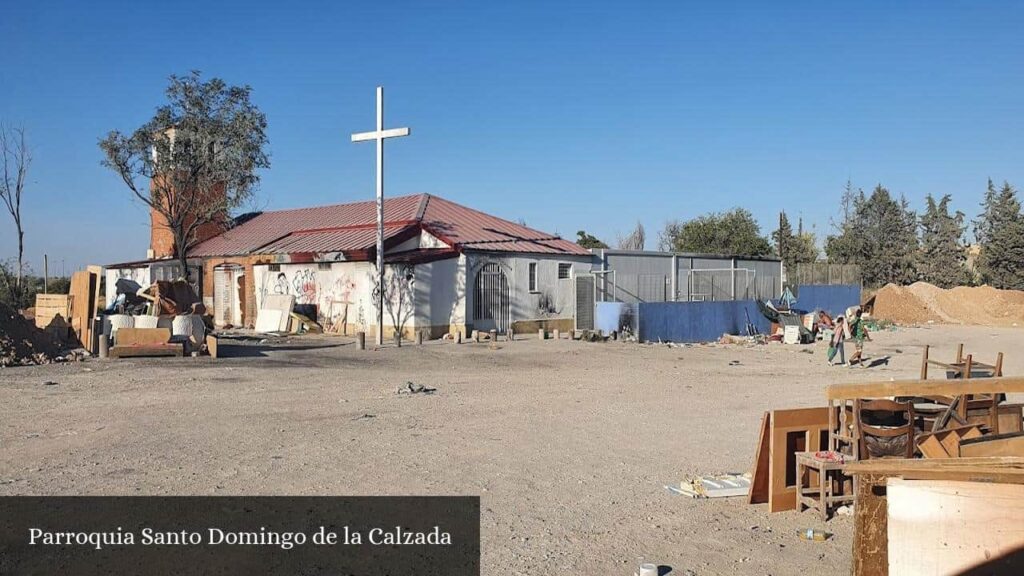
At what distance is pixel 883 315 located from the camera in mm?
45094

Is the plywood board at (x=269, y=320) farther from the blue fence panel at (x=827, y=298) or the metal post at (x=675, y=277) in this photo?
the blue fence panel at (x=827, y=298)

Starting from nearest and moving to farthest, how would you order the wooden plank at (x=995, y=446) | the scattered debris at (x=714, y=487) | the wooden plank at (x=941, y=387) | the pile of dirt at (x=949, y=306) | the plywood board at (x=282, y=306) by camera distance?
the wooden plank at (x=941, y=387) → the wooden plank at (x=995, y=446) → the scattered debris at (x=714, y=487) → the plywood board at (x=282, y=306) → the pile of dirt at (x=949, y=306)

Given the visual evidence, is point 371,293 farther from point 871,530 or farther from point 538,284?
point 871,530

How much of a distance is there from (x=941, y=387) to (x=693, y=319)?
22826 millimetres

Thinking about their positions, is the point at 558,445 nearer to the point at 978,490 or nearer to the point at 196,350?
the point at 978,490

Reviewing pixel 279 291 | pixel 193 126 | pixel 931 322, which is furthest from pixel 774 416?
pixel 931 322

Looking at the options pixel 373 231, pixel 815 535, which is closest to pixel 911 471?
pixel 815 535

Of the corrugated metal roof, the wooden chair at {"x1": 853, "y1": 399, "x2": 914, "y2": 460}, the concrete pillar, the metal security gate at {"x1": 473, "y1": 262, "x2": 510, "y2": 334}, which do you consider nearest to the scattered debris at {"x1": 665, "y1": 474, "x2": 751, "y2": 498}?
the wooden chair at {"x1": 853, "y1": 399, "x2": 914, "y2": 460}

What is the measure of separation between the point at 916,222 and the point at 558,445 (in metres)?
69.3

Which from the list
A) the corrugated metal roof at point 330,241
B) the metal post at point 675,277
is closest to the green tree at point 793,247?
the metal post at point 675,277

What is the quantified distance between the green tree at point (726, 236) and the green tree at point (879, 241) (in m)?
6.76

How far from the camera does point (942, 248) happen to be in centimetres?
6506

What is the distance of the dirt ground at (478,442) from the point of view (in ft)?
20.4

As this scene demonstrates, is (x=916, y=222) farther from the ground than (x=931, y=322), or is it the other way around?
(x=916, y=222)
